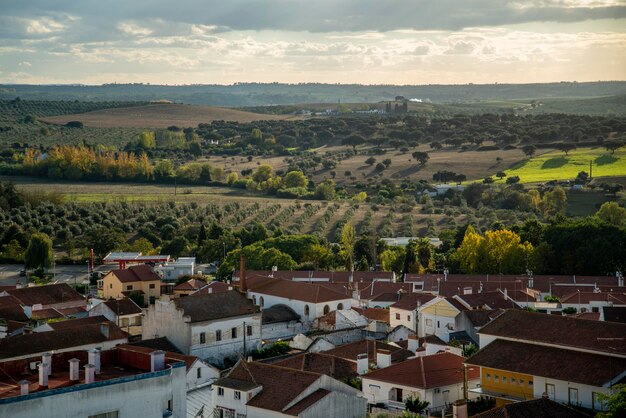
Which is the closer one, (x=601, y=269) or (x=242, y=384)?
(x=242, y=384)

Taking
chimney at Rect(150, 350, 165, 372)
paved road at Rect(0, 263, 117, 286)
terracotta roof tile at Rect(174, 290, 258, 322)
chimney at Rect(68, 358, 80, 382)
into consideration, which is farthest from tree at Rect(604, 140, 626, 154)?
chimney at Rect(68, 358, 80, 382)

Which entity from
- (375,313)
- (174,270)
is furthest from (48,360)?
(174,270)

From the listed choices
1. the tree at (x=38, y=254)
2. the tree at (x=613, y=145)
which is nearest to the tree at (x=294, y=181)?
the tree at (x=613, y=145)

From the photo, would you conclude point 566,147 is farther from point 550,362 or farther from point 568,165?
point 550,362

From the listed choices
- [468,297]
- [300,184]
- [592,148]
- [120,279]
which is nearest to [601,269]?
[468,297]

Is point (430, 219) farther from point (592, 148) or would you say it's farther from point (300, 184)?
point (592, 148)

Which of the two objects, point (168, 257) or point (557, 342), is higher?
point (557, 342)

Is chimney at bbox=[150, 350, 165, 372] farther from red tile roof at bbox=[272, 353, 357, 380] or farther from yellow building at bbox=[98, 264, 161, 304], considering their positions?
yellow building at bbox=[98, 264, 161, 304]

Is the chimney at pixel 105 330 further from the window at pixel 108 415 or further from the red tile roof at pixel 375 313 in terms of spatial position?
the window at pixel 108 415
